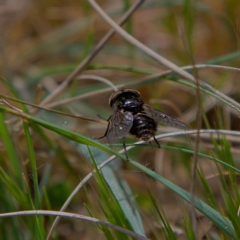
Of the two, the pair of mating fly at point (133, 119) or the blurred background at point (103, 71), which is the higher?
the blurred background at point (103, 71)

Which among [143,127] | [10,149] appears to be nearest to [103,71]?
[10,149]

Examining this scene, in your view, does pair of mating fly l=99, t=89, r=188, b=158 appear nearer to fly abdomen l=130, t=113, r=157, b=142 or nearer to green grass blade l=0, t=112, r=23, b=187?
fly abdomen l=130, t=113, r=157, b=142

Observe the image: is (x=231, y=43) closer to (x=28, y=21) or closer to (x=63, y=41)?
(x=63, y=41)

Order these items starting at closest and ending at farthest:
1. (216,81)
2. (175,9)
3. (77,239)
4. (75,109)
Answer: (77,239), (75,109), (216,81), (175,9)

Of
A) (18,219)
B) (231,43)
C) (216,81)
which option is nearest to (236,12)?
(231,43)

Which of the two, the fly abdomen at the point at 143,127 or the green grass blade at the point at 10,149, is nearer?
the fly abdomen at the point at 143,127

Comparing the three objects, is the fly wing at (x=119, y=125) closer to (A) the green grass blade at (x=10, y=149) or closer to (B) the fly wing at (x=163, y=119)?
(B) the fly wing at (x=163, y=119)

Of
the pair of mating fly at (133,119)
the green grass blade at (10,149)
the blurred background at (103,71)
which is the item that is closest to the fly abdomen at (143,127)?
the pair of mating fly at (133,119)
